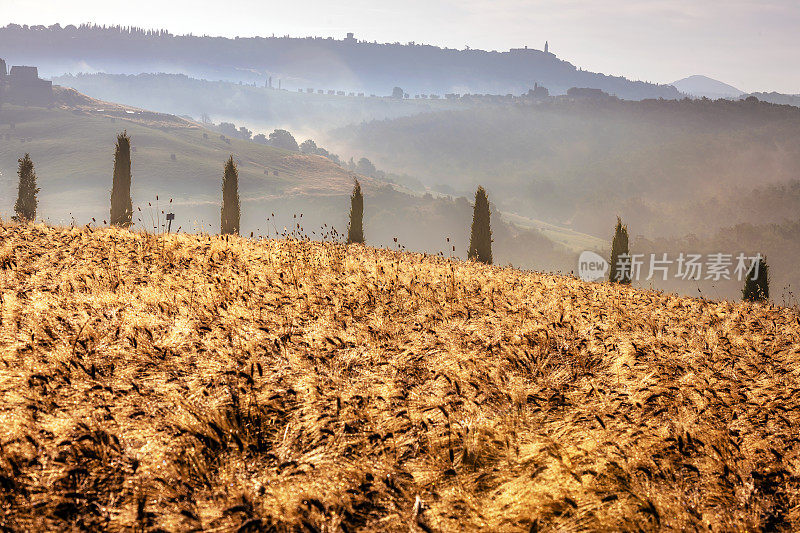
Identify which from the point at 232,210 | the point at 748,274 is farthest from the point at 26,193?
the point at 748,274

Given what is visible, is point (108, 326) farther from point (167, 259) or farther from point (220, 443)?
point (167, 259)

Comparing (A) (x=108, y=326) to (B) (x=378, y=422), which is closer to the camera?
(B) (x=378, y=422)

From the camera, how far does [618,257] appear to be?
23672 millimetres

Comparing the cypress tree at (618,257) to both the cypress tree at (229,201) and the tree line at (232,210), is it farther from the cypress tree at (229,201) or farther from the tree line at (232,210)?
the cypress tree at (229,201)

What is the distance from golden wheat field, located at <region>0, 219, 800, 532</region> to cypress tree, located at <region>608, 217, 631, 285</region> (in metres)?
16.9

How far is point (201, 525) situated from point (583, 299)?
26.2ft

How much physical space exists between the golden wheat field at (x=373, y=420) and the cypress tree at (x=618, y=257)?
16903mm

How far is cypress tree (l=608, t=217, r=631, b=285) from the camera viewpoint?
2304 centimetres

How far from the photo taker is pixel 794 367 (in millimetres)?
5293

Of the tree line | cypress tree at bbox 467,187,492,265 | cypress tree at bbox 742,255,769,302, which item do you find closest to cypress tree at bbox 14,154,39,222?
the tree line

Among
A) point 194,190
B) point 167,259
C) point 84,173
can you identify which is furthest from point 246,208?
point 167,259

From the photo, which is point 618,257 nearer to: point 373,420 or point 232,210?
point 232,210

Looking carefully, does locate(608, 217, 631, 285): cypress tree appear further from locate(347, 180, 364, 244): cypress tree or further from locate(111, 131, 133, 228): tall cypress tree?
locate(111, 131, 133, 228): tall cypress tree

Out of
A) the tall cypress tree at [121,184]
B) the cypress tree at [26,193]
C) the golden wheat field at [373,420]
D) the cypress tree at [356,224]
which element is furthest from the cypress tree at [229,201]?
the golden wheat field at [373,420]
